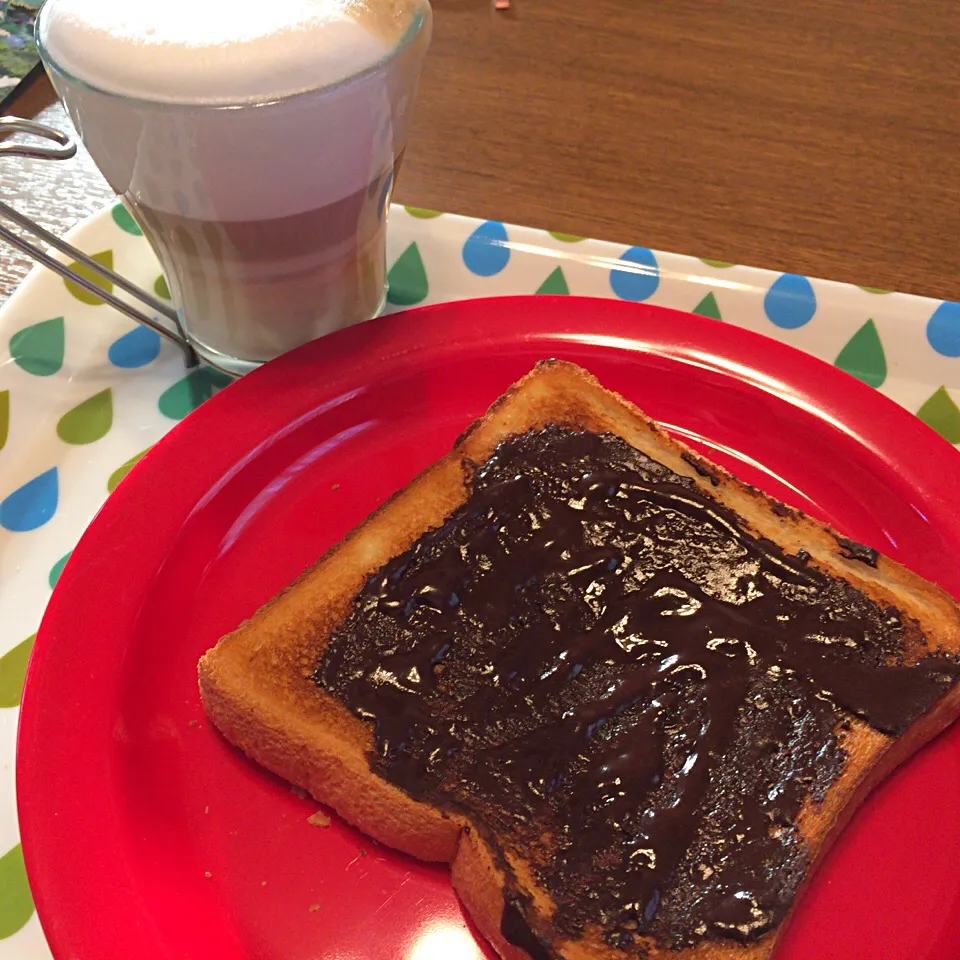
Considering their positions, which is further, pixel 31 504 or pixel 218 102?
pixel 31 504

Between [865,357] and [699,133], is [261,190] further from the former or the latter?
[699,133]

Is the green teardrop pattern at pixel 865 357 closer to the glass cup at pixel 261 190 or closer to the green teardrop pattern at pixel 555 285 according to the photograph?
the green teardrop pattern at pixel 555 285

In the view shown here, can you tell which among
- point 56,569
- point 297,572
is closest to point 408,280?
point 297,572

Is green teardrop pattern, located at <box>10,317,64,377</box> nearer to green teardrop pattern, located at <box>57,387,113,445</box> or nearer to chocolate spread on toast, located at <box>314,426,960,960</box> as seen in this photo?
green teardrop pattern, located at <box>57,387,113,445</box>

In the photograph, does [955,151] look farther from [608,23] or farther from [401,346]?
[401,346]

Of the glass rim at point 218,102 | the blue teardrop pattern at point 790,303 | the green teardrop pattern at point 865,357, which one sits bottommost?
the green teardrop pattern at point 865,357

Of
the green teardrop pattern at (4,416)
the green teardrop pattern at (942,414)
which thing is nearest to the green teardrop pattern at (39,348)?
the green teardrop pattern at (4,416)
